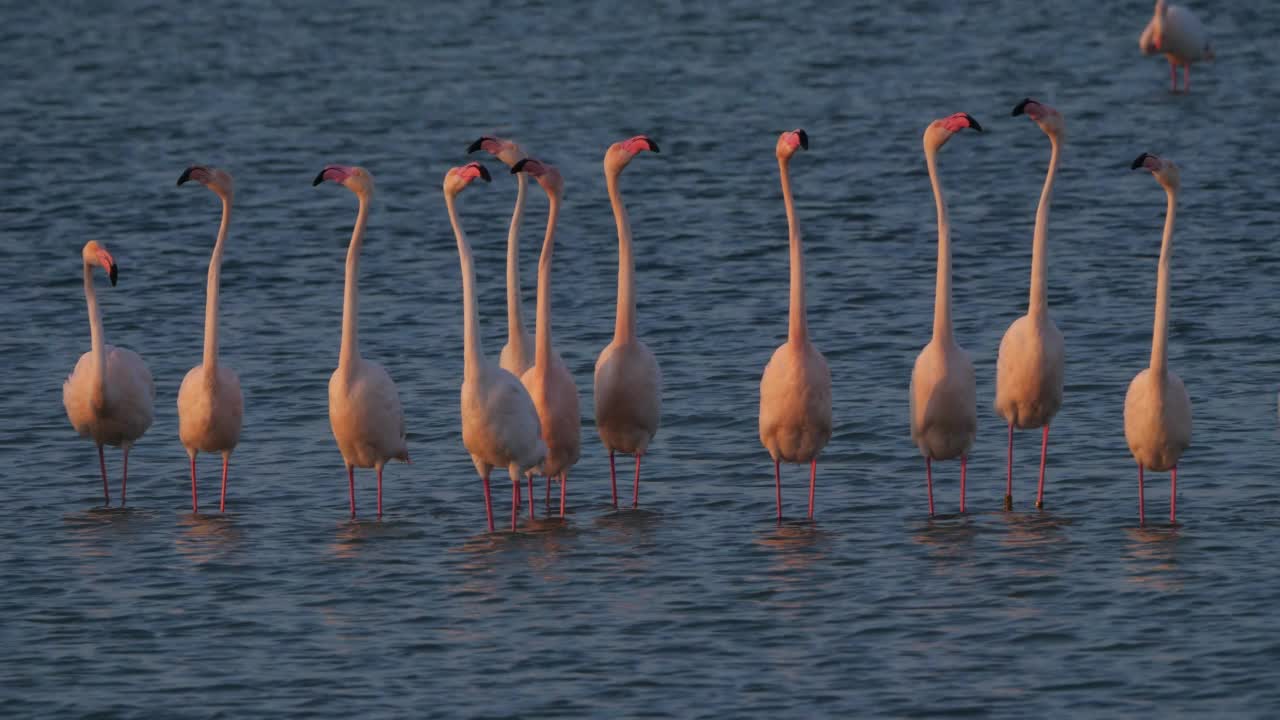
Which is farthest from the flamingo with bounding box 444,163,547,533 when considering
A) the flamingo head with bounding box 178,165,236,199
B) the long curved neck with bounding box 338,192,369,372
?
the flamingo head with bounding box 178,165,236,199

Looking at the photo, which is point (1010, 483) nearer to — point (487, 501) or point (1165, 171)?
point (1165, 171)

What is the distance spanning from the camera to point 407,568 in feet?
45.2

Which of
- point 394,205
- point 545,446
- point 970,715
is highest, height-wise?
point 394,205

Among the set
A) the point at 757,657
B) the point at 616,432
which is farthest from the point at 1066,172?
the point at 757,657

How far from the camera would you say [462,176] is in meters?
13.9

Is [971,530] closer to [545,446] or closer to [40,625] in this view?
[545,446]

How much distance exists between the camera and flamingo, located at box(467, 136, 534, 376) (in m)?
14.2

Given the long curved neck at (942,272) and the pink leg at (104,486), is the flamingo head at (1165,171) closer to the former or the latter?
the long curved neck at (942,272)

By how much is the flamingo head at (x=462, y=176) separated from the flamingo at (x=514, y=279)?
159 millimetres

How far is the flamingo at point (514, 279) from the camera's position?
46.7ft

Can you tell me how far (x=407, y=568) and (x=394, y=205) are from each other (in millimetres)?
12868

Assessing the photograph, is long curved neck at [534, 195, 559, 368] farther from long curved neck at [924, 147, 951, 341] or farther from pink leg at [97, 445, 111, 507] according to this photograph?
pink leg at [97, 445, 111, 507]

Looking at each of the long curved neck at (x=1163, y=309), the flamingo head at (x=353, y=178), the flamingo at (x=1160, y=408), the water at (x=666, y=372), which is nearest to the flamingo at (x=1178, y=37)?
the water at (x=666, y=372)

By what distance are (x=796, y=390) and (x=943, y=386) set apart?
0.81 m
